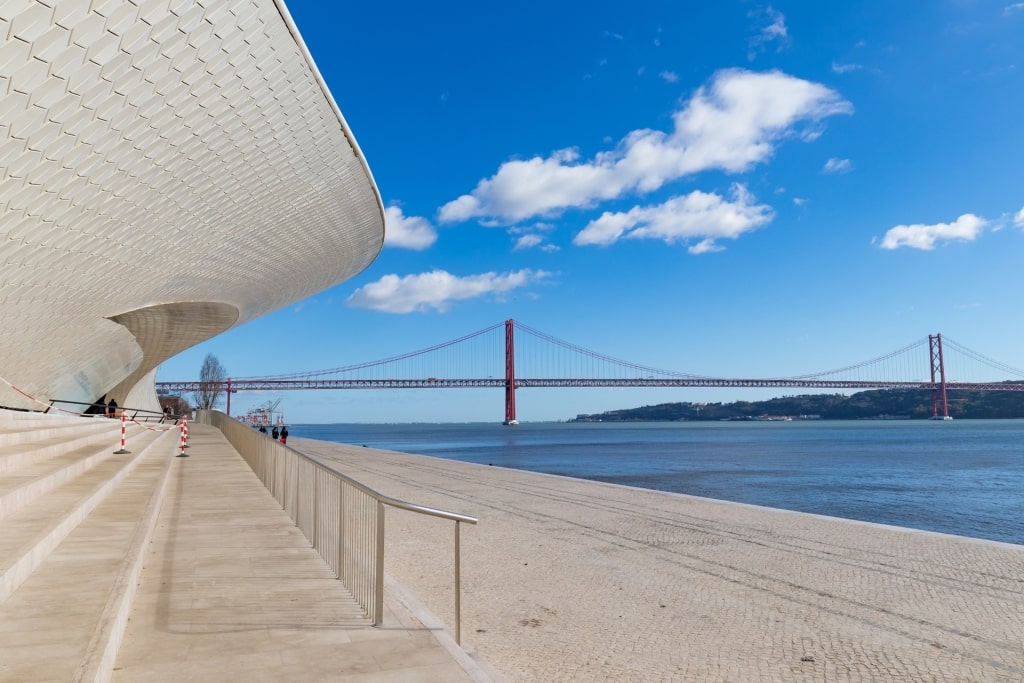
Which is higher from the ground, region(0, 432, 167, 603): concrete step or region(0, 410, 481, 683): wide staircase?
region(0, 432, 167, 603): concrete step

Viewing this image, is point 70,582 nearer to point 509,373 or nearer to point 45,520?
point 45,520

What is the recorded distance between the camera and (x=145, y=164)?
11000 mm

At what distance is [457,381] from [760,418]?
92.6 metres

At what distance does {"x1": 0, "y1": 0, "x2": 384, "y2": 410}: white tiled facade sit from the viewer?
768cm

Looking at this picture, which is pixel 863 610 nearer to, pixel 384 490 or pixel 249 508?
pixel 249 508

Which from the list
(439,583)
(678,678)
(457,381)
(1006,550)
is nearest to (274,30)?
(439,583)

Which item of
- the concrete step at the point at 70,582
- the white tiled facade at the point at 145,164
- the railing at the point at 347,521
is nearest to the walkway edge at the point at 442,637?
the railing at the point at 347,521

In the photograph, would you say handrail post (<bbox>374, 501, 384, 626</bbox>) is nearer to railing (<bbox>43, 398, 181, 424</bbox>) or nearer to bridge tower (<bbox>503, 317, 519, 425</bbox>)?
railing (<bbox>43, 398, 181, 424</bbox>)

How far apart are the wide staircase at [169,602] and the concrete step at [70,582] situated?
0.01 m

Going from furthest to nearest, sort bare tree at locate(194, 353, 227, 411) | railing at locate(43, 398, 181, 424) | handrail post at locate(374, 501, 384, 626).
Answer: bare tree at locate(194, 353, 227, 411), railing at locate(43, 398, 181, 424), handrail post at locate(374, 501, 384, 626)

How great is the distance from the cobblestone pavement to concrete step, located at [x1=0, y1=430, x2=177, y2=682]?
1918mm

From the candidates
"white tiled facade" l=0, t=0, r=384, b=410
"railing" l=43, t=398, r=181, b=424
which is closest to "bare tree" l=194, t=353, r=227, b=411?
"railing" l=43, t=398, r=181, b=424

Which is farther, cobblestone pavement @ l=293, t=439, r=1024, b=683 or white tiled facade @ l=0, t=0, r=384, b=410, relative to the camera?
white tiled facade @ l=0, t=0, r=384, b=410

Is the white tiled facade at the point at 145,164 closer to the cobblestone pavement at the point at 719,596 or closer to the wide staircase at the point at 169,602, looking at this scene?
the wide staircase at the point at 169,602
